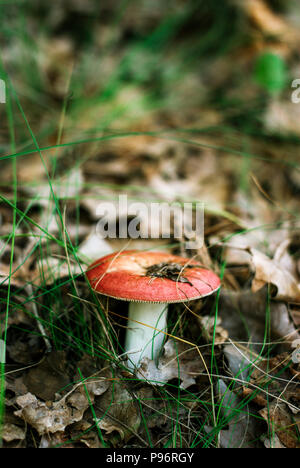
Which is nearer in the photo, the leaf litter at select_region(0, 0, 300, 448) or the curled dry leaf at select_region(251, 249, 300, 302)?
the leaf litter at select_region(0, 0, 300, 448)

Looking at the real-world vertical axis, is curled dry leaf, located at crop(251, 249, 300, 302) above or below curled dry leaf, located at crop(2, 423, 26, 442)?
above

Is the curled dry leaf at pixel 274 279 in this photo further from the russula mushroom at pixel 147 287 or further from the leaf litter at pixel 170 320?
the russula mushroom at pixel 147 287

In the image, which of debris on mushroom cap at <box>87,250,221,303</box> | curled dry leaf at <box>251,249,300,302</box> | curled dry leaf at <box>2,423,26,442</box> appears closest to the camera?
curled dry leaf at <box>2,423,26,442</box>

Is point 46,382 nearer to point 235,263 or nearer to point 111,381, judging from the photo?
point 111,381

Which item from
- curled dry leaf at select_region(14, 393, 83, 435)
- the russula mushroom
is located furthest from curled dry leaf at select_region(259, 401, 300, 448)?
curled dry leaf at select_region(14, 393, 83, 435)

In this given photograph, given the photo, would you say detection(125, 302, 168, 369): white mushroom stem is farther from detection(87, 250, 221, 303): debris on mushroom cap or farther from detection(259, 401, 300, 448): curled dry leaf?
detection(259, 401, 300, 448): curled dry leaf

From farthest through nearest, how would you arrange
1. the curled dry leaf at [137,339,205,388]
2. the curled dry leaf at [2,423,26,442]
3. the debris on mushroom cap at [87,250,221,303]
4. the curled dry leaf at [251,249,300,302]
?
the curled dry leaf at [251,249,300,302], the curled dry leaf at [137,339,205,388], the debris on mushroom cap at [87,250,221,303], the curled dry leaf at [2,423,26,442]

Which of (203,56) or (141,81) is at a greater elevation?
(203,56)
